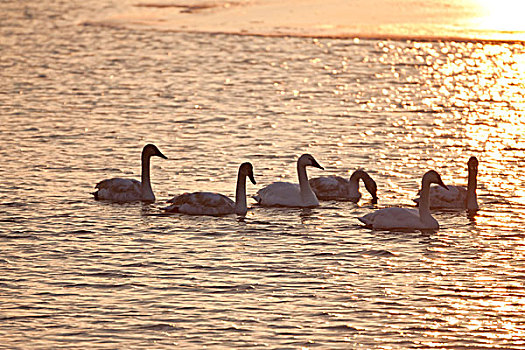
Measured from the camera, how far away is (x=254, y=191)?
862 inches

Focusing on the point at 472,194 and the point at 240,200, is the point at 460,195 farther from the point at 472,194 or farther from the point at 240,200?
the point at 240,200

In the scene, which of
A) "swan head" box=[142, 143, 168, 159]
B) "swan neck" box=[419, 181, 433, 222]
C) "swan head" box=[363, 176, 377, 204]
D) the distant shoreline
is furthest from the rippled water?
the distant shoreline

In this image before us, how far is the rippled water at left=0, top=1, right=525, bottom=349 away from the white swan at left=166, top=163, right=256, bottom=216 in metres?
0.21

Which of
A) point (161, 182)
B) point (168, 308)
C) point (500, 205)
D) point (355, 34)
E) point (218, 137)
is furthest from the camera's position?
point (355, 34)

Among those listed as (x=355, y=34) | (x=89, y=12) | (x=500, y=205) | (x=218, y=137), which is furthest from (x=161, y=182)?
(x=89, y=12)

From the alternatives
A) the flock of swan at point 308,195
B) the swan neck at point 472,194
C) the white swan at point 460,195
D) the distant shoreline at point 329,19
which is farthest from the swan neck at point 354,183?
the distant shoreline at point 329,19

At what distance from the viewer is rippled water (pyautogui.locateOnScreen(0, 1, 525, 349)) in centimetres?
1379

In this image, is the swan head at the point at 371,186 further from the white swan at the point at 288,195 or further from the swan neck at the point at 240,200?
the swan neck at the point at 240,200

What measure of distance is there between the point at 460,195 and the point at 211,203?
4.21m

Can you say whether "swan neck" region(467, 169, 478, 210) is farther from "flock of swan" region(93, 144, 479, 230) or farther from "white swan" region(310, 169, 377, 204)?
"white swan" region(310, 169, 377, 204)

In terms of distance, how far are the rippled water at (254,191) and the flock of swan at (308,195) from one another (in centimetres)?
24

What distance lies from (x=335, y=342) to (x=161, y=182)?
986 centimetres

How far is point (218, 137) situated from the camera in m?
26.6

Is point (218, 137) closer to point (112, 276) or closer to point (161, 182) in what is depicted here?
point (161, 182)
